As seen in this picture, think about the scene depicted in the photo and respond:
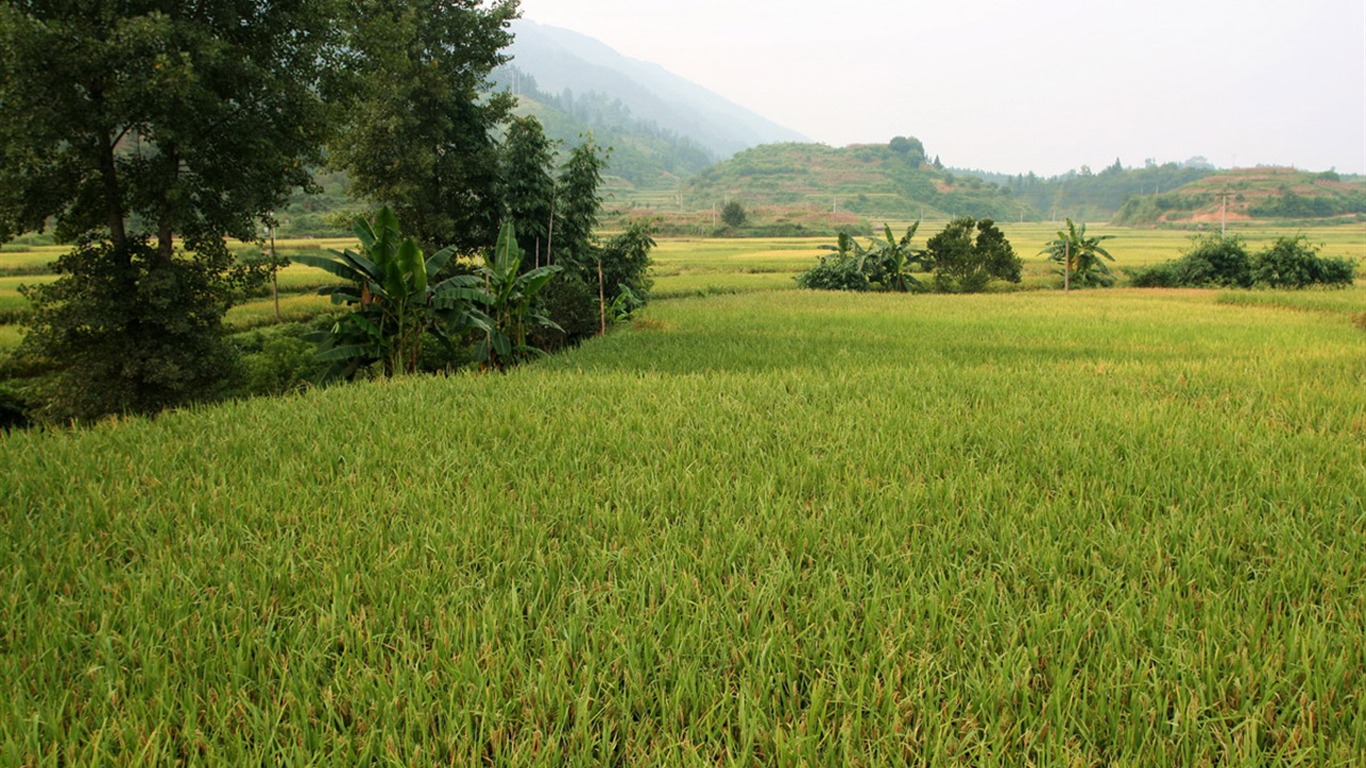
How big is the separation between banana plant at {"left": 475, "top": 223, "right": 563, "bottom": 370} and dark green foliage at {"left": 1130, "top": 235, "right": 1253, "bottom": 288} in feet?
68.8

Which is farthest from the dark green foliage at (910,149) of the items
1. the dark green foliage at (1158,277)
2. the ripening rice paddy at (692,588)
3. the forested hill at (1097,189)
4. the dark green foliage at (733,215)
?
the ripening rice paddy at (692,588)

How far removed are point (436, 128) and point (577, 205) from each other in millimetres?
3597

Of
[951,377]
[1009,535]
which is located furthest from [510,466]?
[951,377]

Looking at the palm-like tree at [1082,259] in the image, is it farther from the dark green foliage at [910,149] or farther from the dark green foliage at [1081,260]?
the dark green foliage at [910,149]

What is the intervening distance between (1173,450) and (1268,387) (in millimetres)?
2533

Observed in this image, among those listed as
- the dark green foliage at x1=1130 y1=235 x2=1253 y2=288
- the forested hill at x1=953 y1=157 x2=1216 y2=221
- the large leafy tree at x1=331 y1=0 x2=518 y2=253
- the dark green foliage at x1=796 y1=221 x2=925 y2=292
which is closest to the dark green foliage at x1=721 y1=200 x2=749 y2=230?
the dark green foliage at x1=796 y1=221 x2=925 y2=292

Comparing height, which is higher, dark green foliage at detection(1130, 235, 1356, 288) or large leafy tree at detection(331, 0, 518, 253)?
large leafy tree at detection(331, 0, 518, 253)

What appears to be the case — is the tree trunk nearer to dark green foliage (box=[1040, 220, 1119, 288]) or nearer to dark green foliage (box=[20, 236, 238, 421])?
dark green foliage (box=[20, 236, 238, 421])

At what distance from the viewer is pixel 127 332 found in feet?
28.2

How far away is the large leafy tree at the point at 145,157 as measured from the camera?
23.4 ft

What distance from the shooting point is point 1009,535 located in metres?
2.38

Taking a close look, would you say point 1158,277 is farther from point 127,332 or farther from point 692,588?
point 127,332

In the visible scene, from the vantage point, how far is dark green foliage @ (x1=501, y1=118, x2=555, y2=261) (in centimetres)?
1333

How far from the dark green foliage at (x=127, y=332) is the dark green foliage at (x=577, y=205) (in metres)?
5.87
